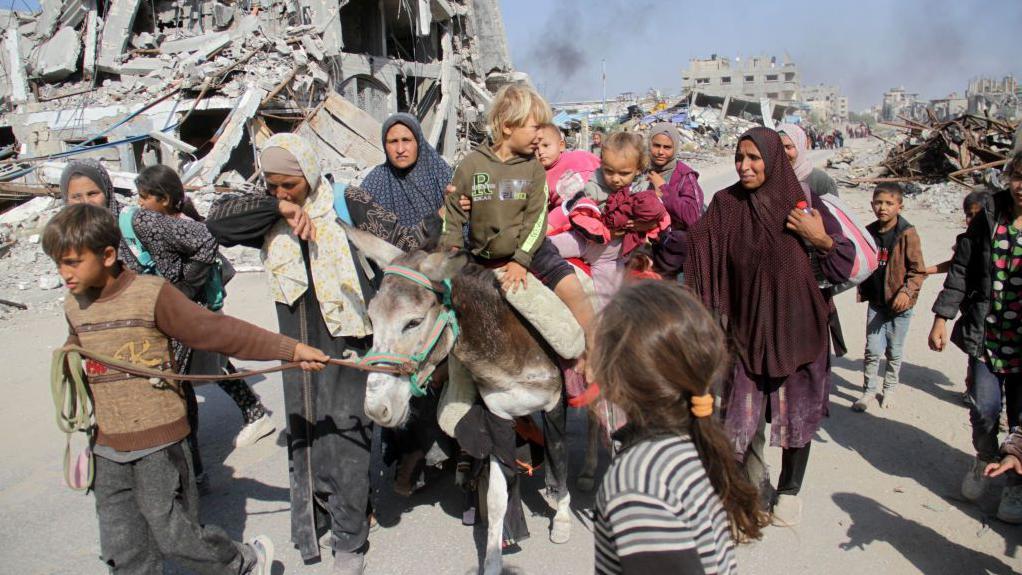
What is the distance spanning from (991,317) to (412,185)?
337 centimetres

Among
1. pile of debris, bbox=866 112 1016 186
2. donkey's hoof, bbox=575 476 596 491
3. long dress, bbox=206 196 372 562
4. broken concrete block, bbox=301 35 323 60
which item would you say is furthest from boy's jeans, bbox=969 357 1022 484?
broken concrete block, bbox=301 35 323 60

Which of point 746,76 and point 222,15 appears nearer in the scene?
point 222,15

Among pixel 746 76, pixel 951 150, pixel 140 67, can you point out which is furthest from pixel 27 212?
pixel 746 76

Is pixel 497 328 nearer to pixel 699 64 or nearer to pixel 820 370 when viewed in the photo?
pixel 820 370

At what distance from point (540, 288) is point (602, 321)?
A: 4.70 ft

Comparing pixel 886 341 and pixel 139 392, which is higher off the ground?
pixel 139 392

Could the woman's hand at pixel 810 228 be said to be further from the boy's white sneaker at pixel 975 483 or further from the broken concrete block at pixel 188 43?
the broken concrete block at pixel 188 43

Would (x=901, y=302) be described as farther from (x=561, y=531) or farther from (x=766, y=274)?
(x=561, y=531)

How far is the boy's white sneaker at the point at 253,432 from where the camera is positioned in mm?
4797

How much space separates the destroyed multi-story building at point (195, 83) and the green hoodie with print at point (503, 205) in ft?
34.1

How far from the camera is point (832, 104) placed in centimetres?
10850

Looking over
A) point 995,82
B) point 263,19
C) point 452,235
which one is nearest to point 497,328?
point 452,235

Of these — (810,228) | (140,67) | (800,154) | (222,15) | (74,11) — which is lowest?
(810,228)

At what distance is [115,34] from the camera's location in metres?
16.0
